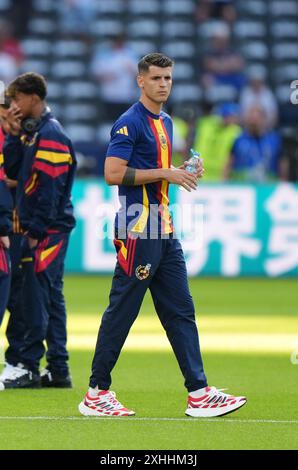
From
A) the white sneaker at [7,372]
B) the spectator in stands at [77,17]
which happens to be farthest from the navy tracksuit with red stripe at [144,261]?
the spectator in stands at [77,17]

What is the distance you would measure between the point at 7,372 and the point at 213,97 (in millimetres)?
15236

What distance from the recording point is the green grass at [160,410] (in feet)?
24.2

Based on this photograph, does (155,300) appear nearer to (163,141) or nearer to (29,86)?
(163,141)

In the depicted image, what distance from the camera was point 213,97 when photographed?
80.8 feet

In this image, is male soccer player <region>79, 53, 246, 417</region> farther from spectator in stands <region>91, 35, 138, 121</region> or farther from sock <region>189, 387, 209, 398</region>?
spectator in stands <region>91, 35, 138, 121</region>

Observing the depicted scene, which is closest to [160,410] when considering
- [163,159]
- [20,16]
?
[163,159]

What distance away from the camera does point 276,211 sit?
65.8 ft

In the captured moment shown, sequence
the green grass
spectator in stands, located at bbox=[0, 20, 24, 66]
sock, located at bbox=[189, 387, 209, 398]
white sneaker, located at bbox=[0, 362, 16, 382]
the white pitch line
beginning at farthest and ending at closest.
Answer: spectator in stands, located at bbox=[0, 20, 24, 66], white sneaker, located at bbox=[0, 362, 16, 382], sock, located at bbox=[189, 387, 209, 398], the white pitch line, the green grass

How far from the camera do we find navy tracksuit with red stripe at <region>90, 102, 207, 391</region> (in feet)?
27.3

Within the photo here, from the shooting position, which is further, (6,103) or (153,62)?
(6,103)

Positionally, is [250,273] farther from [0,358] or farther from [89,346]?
[0,358]

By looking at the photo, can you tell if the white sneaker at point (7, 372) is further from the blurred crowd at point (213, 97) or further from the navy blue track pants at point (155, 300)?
the blurred crowd at point (213, 97)

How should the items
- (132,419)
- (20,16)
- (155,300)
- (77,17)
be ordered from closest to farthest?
(132,419), (155,300), (77,17), (20,16)

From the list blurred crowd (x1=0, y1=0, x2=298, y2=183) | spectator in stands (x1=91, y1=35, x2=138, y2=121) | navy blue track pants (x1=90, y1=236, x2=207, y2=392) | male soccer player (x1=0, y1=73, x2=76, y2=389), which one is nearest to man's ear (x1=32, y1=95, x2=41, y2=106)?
male soccer player (x1=0, y1=73, x2=76, y2=389)
